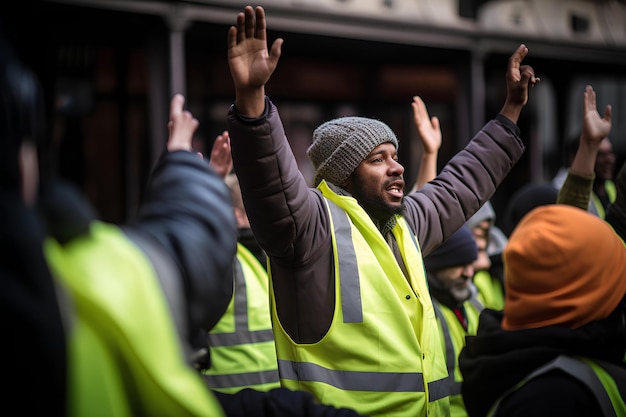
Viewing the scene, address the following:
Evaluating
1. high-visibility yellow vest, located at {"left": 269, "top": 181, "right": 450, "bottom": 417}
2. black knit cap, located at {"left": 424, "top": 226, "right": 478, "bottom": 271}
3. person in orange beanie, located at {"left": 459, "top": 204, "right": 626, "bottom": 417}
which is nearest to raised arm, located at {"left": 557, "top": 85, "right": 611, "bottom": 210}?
black knit cap, located at {"left": 424, "top": 226, "right": 478, "bottom": 271}

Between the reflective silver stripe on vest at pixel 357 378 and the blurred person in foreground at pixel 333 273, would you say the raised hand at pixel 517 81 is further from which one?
the reflective silver stripe on vest at pixel 357 378

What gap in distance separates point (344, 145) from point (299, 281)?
0.66 metres

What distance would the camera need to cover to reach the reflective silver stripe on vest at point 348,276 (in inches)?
97.2

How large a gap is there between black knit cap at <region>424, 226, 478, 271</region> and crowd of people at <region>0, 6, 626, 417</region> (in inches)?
0.4

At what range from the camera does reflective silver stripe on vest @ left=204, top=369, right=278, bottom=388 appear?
3.42 meters

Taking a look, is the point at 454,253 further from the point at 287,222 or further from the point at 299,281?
the point at 287,222

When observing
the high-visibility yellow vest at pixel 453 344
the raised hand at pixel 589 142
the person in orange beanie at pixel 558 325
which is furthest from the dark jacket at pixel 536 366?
the raised hand at pixel 589 142

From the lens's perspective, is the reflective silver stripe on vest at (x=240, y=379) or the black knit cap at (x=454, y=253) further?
the black knit cap at (x=454, y=253)

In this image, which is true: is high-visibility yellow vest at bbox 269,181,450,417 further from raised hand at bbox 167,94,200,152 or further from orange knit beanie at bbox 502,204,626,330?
raised hand at bbox 167,94,200,152

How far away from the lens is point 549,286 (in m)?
2.04

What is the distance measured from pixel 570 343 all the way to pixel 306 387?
89 cm

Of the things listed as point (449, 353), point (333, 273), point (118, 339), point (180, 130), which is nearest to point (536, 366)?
point (333, 273)

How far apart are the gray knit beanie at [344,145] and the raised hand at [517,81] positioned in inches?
25.2

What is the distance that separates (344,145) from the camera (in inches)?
114
